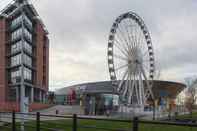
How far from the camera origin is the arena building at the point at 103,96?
191ft

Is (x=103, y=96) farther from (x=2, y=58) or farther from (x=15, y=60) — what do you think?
(x=2, y=58)

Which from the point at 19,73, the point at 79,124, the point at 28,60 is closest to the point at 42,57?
the point at 28,60

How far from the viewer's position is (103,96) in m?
58.4

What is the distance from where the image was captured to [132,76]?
59.2 m

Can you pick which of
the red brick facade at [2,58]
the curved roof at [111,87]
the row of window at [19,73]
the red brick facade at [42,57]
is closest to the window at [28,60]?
the row of window at [19,73]

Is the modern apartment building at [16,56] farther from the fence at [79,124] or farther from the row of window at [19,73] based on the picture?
the fence at [79,124]

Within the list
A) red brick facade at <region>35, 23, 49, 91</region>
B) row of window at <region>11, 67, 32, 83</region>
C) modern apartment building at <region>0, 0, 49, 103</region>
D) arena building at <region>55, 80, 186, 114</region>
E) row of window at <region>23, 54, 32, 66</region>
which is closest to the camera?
arena building at <region>55, 80, 186, 114</region>

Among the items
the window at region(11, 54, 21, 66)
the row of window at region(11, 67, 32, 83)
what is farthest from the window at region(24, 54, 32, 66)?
the window at region(11, 54, 21, 66)

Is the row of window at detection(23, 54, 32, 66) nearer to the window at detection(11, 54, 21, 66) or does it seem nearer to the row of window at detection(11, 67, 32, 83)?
the row of window at detection(11, 67, 32, 83)

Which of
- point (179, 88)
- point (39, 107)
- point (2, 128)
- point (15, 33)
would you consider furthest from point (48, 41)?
point (2, 128)

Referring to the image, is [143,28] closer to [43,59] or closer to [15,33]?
[15,33]

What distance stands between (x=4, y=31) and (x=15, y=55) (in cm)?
620

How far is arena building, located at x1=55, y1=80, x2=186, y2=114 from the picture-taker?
2293 inches

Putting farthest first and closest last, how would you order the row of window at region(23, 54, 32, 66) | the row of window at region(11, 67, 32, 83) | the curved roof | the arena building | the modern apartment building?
1. the curved roof
2. the modern apartment building
3. the row of window at region(11, 67, 32, 83)
4. the row of window at region(23, 54, 32, 66)
5. the arena building
